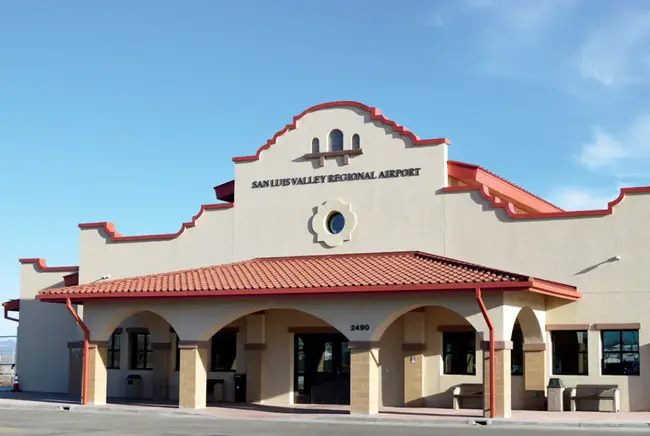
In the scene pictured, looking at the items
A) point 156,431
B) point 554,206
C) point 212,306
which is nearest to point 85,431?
point 156,431

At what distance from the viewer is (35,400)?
98.9 ft

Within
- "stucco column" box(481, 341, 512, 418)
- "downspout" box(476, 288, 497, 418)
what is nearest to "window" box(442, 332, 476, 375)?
"stucco column" box(481, 341, 512, 418)

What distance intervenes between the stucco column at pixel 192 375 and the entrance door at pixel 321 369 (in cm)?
371

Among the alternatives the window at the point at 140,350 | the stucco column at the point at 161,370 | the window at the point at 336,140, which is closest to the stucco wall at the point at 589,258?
the window at the point at 336,140

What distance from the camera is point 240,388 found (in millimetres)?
29969

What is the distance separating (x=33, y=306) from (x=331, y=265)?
1367 centimetres

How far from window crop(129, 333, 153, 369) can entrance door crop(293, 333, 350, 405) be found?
18.2ft

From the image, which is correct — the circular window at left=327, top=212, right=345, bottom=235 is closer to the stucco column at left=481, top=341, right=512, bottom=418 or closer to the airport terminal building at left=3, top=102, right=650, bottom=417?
the airport terminal building at left=3, top=102, right=650, bottom=417

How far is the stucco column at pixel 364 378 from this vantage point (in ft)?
79.5

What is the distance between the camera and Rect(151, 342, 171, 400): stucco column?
31.3 metres

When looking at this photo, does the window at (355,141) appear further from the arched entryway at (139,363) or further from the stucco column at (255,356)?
the arched entryway at (139,363)

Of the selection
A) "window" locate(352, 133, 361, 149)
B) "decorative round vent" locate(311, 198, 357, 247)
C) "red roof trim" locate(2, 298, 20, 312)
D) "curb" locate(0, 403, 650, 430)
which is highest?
"window" locate(352, 133, 361, 149)

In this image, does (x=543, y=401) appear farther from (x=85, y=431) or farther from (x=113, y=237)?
(x=113, y=237)

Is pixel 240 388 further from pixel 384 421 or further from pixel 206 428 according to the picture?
pixel 206 428
